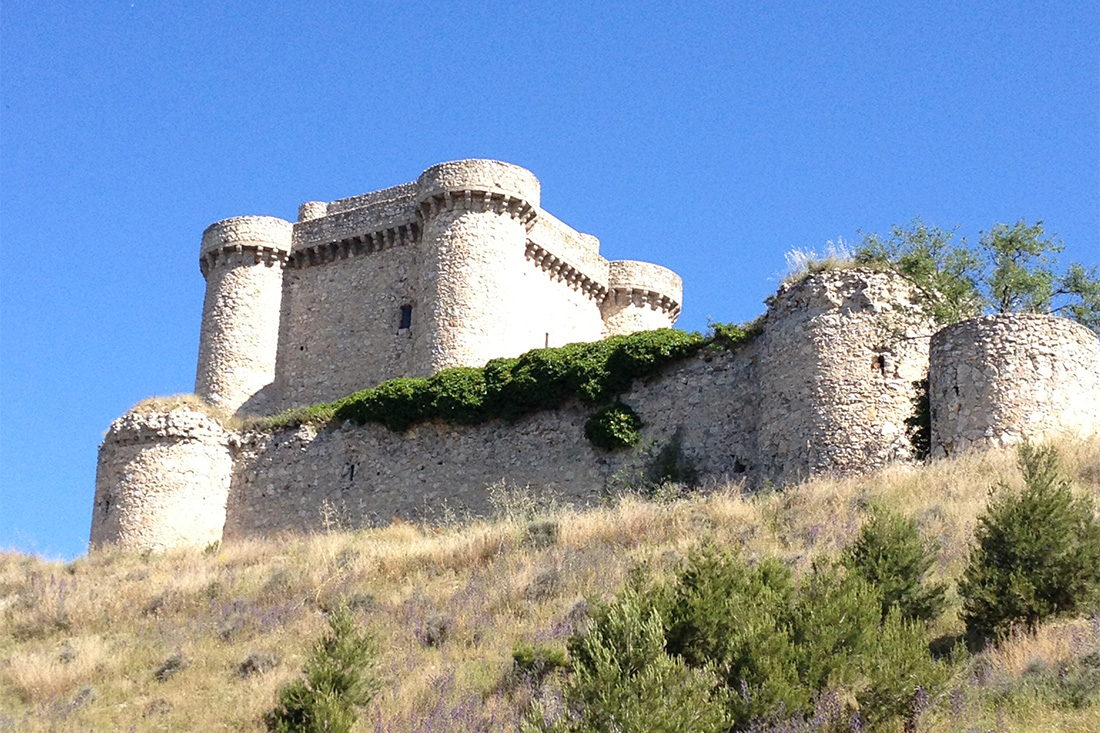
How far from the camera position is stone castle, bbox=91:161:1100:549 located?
2100cm

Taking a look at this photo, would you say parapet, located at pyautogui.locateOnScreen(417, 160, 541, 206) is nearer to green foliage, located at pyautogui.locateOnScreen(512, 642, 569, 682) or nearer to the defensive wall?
the defensive wall

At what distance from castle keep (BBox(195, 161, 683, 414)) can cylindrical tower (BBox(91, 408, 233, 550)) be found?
167 inches

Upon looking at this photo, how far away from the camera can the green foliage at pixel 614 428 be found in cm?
2536

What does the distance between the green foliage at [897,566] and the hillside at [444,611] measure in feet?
1.03

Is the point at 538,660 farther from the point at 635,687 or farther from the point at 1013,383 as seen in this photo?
the point at 1013,383

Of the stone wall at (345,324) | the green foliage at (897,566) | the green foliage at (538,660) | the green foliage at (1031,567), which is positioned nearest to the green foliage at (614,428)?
the stone wall at (345,324)

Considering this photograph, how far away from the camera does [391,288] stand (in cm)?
3434

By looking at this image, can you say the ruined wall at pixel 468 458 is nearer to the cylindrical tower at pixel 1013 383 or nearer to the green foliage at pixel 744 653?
the cylindrical tower at pixel 1013 383

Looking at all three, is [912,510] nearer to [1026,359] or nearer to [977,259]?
[1026,359]

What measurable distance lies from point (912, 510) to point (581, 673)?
25.4 feet

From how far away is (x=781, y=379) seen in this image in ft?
74.5

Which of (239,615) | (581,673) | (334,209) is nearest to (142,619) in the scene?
(239,615)

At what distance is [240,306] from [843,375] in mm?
17911

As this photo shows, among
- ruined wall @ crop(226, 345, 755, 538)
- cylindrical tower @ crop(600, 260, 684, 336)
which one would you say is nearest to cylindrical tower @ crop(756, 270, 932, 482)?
ruined wall @ crop(226, 345, 755, 538)
